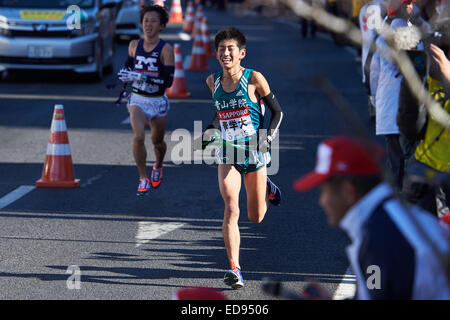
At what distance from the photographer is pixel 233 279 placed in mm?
6418

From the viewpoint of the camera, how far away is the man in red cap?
284 cm

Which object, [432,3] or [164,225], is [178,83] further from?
[164,225]

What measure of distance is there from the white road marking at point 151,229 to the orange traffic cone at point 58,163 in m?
1.85

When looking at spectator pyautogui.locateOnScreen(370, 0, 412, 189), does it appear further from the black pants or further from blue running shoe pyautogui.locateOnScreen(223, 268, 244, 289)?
blue running shoe pyautogui.locateOnScreen(223, 268, 244, 289)

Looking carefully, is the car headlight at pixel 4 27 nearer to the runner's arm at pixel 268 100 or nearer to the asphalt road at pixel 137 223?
the asphalt road at pixel 137 223

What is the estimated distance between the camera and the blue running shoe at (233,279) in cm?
642

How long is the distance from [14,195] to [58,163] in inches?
28.3

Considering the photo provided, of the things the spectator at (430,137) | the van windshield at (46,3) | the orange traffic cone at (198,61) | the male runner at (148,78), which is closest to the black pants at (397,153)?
the spectator at (430,137)

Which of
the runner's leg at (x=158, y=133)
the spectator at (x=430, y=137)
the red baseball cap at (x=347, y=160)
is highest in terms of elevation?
the red baseball cap at (x=347, y=160)

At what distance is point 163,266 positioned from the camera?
23.1ft

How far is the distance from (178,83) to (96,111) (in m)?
2.50

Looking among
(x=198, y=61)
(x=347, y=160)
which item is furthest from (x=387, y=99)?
(x=198, y=61)

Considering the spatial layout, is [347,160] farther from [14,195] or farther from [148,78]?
[14,195]
